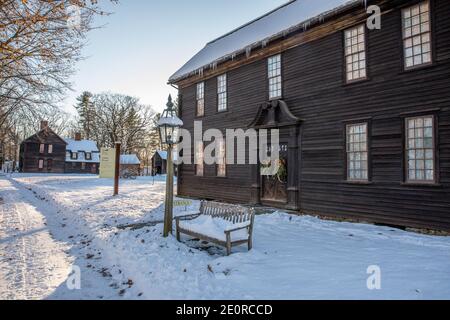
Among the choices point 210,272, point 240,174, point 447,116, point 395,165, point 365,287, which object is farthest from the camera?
point 240,174

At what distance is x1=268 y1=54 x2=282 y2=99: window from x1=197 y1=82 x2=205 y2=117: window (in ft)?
16.1

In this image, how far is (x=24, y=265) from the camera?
6.07 metres

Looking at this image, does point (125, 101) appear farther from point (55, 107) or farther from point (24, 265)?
point (24, 265)

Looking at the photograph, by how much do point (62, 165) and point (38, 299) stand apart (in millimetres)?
57317

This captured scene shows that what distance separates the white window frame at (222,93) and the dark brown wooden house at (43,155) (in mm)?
46287

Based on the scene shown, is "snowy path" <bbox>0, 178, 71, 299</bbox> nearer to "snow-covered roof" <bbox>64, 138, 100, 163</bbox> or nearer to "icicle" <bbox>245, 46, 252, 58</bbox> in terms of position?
"icicle" <bbox>245, 46, 252, 58</bbox>

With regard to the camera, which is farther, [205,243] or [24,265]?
[205,243]

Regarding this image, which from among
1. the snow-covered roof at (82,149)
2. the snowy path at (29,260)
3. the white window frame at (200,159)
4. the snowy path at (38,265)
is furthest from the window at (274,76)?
the snow-covered roof at (82,149)

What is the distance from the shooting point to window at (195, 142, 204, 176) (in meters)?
17.0

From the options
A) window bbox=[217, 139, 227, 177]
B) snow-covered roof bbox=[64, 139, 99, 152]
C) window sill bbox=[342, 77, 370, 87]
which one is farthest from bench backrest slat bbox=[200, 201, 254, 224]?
snow-covered roof bbox=[64, 139, 99, 152]

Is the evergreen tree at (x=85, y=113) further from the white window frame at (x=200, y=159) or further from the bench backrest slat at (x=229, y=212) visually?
the bench backrest slat at (x=229, y=212)

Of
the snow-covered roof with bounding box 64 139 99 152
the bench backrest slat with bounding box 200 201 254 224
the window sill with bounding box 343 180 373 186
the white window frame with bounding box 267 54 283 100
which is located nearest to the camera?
the bench backrest slat with bounding box 200 201 254 224

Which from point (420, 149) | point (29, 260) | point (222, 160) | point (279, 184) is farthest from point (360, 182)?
point (29, 260)

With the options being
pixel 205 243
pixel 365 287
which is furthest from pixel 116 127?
pixel 365 287
